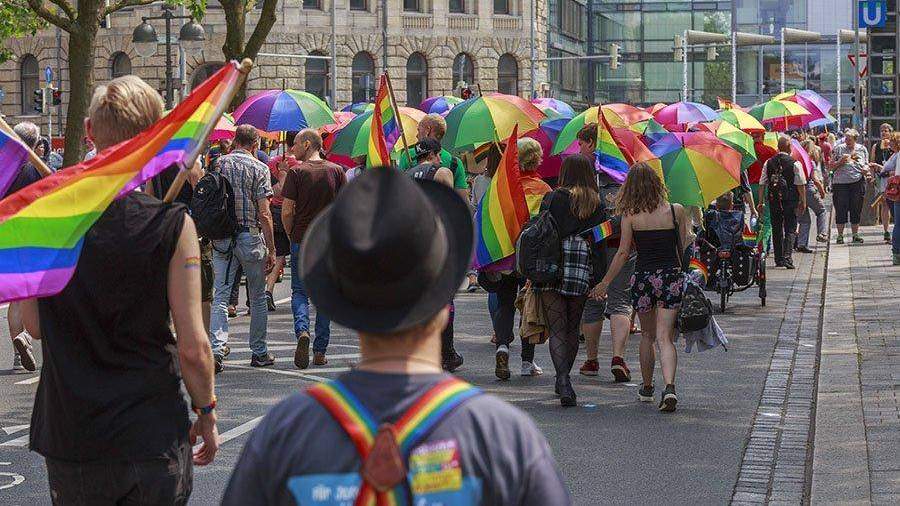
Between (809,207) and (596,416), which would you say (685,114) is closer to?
(809,207)

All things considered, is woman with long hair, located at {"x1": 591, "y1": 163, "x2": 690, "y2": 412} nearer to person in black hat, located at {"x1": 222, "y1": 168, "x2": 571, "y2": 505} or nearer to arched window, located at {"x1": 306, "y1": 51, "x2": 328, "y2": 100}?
person in black hat, located at {"x1": 222, "y1": 168, "x2": 571, "y2": 505}

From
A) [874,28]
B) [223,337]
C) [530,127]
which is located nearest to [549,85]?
[874,28]

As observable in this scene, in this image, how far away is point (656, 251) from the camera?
33.6 ft

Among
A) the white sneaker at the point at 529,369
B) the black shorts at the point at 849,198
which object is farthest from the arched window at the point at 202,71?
the white sneaker at the point at 529,369

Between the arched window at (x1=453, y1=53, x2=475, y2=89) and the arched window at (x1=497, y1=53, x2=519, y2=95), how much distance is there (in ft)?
4.37

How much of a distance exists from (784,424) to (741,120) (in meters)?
13.1

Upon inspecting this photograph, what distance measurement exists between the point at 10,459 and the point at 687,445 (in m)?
3.53

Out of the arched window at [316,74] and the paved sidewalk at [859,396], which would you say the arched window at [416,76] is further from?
the paved sidewalk at [859,396]

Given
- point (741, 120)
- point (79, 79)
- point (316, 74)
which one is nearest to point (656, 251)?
point (741, 120)

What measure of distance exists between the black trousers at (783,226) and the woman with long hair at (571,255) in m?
11.4

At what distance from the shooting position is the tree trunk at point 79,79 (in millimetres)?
27719

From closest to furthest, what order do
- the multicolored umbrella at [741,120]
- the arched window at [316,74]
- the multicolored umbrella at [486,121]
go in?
the multicolored umbrella at [486,121] → the multicolored umbrella at [741,120] → the arched window at [316,74]

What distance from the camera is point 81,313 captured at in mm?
4273

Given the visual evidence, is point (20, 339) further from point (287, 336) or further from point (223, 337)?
point (287, 336)
